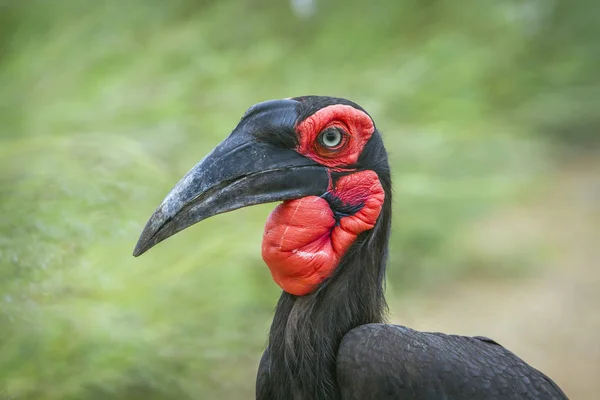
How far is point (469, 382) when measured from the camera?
8.80ft

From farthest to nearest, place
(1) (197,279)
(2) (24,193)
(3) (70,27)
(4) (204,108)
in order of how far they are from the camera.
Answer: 1. (3) (70,27)
2. (4) (204,108)
3. (1) (197,279)
4. (2) (24,193)

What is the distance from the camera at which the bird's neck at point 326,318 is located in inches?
113

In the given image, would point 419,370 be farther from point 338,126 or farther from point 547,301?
point 547,301

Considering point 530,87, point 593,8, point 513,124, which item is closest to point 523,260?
point 513,124

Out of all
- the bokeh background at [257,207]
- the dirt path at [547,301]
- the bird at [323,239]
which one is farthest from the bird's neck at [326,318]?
the dirt path at [547,301]

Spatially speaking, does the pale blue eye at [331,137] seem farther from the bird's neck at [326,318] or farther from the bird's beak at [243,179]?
the bird's neck at [326,318]

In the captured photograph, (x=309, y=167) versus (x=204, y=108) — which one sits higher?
(x=204, y=108)

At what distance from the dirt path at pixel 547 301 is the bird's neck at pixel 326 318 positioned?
98.7 inches

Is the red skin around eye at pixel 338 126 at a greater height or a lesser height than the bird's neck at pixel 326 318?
greater

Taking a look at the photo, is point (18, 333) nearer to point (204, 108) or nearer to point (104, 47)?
point (204, 108)

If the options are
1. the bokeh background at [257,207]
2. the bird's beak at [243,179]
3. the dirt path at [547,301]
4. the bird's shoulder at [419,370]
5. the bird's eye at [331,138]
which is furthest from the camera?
the dirt path at [547,301]

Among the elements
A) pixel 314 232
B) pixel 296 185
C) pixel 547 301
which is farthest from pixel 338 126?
pixel 547 301

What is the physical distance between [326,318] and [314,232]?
1.04 feet

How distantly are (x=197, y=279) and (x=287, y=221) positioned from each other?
2.08m
